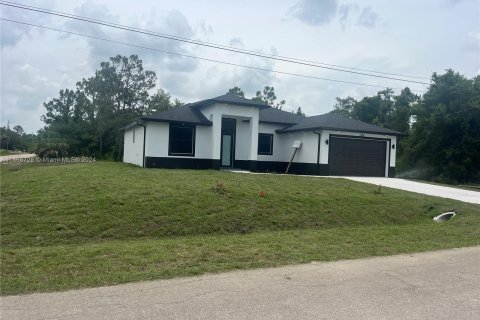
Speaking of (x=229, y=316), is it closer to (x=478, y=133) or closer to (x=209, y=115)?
(x=209, y=115)

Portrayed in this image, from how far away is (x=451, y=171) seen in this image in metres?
29.4

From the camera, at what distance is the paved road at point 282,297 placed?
4.28 m

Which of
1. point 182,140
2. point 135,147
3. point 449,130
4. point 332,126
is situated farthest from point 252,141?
point 449,130

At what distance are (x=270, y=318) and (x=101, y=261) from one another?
3.16 m

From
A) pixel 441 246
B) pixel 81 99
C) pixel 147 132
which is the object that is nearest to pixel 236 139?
pixel 147 132

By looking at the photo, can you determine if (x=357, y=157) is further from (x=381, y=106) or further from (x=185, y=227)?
(x=381, y=106)

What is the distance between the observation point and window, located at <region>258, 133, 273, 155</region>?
77.1 ft

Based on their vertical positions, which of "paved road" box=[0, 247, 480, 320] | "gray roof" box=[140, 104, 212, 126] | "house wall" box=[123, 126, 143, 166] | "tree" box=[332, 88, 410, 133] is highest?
"tree" box=[332, 88, 410, 133]

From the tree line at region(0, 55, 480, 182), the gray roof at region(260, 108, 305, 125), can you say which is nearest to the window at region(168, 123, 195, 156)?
the gray roof at region(260, 108, 305, 125)

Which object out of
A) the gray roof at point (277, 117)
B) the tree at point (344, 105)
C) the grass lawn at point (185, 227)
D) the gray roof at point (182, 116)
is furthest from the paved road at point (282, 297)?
the tree at point (344, 105)

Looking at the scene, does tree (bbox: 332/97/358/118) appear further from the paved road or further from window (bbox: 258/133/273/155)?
the paved road

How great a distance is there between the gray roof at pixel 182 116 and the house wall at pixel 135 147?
1.78 m

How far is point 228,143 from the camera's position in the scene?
893 inches

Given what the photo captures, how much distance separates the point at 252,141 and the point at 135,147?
692 cm
